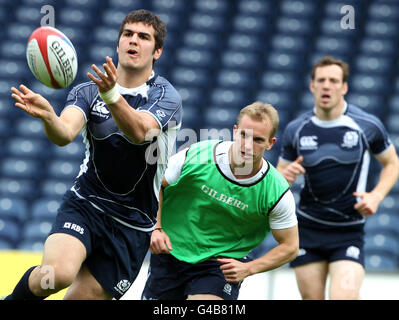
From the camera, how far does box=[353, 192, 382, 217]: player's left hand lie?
5176mm

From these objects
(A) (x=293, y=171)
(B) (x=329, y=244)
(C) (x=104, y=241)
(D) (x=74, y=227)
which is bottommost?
(B) (x=329, y=244)

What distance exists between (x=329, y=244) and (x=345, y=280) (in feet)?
1.18

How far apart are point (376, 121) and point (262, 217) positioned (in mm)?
1874

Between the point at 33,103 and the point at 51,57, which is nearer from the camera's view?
the point at 33,103

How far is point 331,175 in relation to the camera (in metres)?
5.49

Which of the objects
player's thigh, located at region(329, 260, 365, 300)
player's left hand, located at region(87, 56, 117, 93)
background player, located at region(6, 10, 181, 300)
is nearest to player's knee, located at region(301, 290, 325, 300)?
player's thigh, located at region(329, 260, 365, 300)

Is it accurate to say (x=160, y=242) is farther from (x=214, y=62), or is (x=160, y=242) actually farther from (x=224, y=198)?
(x=214, y=62)

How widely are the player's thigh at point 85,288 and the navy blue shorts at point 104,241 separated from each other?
0.09 feet

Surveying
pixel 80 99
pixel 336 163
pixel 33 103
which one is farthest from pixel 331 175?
pixel 33 103

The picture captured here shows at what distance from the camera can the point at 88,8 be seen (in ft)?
42.4

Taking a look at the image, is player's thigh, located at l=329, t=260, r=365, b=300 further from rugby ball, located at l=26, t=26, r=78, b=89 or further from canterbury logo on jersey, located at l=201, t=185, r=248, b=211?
rugby ball, located at l=26, t=26, r=78, b=89
